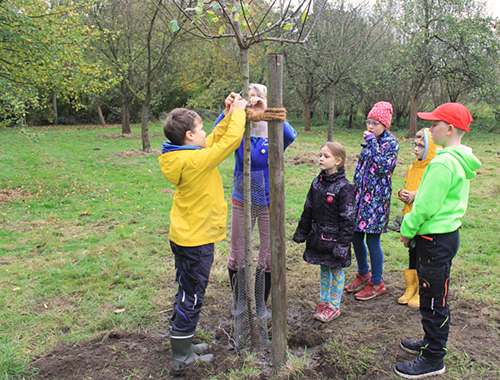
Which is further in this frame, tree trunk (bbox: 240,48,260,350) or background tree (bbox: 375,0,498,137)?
background tree (bbox: 375,0,498,137)

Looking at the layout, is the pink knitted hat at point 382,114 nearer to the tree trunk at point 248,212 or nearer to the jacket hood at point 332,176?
the jacket hood at point 332,176

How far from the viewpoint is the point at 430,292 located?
261cm

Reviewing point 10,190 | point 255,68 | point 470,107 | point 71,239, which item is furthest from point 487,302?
point 470,107

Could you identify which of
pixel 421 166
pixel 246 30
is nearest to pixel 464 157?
pixel 421 166

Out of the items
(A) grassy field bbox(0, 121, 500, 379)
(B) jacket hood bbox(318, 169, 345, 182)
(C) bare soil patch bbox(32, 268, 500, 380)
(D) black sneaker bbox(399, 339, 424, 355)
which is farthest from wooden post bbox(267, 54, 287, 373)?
(A) grassy field bbox(0, 121, 500, 379)

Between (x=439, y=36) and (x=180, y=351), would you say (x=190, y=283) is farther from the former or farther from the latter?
(x=439, y=36)

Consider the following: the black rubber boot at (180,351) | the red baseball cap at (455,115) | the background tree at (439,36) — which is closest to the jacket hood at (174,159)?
the black rubber boot at (180,351)

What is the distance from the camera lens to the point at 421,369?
262cm

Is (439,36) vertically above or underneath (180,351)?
above

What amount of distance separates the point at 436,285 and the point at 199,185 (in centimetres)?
188

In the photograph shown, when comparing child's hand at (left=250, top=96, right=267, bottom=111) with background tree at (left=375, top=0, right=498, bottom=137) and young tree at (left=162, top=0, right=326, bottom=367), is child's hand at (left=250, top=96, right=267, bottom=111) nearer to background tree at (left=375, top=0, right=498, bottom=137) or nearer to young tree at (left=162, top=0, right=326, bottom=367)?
young tree at (left=162, top=0, right=326, bottom=367)

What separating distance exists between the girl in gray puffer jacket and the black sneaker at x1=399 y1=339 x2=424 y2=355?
710 millimetres

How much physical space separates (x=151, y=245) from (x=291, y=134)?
3.26m

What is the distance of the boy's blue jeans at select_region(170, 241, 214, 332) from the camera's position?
2809 mm
